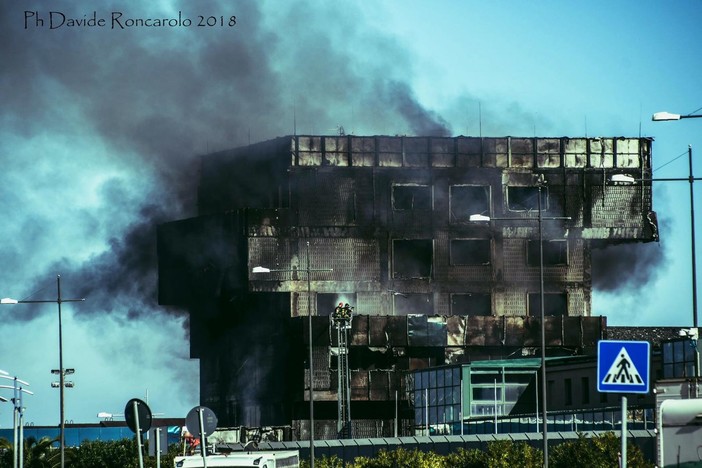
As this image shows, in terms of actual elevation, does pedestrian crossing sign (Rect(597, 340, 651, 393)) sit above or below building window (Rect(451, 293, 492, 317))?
below

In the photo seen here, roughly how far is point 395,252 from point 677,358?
55.9 metres

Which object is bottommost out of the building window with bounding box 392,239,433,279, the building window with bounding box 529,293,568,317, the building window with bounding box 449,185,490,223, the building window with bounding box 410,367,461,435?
the building window with bounding box 410,367,461,435

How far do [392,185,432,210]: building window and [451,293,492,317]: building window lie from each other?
968 centimetres

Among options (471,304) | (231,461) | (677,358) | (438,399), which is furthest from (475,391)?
(231,461)

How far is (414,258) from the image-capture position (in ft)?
505

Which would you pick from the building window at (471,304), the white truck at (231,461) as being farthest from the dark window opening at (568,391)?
the white truck at (231,461)

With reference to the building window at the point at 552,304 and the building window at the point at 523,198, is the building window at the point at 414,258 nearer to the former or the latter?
the building window at the point at 523,198

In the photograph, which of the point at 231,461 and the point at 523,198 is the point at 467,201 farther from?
the point at 231,461

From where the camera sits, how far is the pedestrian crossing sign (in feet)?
79.6

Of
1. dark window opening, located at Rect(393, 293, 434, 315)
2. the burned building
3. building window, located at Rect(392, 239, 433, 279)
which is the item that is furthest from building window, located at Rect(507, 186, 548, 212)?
dark window opening, located at Rect(393, 293, 434, 315)

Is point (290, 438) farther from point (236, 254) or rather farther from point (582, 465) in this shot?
point (582, 465)

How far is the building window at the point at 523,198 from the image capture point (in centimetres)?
15525

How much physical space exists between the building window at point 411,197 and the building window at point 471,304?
9677 mm

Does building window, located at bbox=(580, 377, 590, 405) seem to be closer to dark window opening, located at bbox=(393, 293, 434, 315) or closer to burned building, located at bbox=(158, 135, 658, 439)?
burned building, located at bbox=(158, 135, 658, 439)
